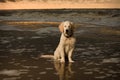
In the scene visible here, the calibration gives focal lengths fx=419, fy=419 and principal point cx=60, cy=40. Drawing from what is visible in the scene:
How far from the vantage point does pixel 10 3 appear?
62.6 meters

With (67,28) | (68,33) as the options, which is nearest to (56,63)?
(68,33)

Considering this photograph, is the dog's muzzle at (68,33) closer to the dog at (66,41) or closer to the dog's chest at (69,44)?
→ the dog at (66,41)

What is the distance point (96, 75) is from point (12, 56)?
365 cm

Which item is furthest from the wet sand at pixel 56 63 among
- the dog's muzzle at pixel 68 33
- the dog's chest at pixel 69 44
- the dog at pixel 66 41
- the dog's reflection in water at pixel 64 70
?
the dog's muzzle at pixel 68 33

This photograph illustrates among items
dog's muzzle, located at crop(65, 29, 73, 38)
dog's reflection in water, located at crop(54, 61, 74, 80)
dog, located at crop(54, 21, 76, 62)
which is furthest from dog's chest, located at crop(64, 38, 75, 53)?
dog's reflection in water, located at crop(54, 61, 74, 80)

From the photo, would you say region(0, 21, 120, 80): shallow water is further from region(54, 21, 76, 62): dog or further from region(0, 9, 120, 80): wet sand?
region(54, 21, 76, 62): dog

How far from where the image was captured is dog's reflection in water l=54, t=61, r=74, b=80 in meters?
9.74

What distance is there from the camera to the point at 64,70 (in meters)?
10.5

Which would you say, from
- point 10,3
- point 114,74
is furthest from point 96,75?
point 10,3

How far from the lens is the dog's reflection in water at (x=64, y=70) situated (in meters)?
9.74

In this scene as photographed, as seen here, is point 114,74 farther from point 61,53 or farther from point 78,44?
point 78,44

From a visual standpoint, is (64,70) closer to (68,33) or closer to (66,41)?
(66,41)

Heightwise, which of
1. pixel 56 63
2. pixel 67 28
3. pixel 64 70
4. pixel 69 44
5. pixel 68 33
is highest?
pixel 67 28

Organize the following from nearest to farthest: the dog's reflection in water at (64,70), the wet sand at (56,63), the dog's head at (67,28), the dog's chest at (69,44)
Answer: the dog's reflection in water at (64,70) → the wet sand at (56,63) → the dog's head at (67,28) → the dog's chest at (69,44)
